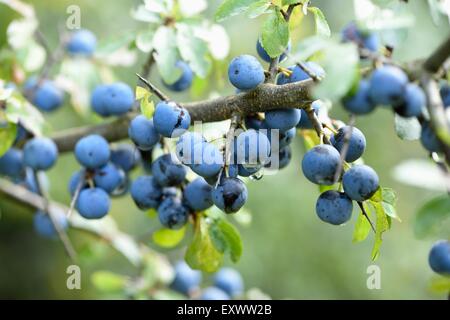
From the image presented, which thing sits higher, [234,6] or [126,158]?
[234,6]

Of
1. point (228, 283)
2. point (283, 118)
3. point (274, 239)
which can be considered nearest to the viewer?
point (283, 118)

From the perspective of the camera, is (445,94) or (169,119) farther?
(169,119)

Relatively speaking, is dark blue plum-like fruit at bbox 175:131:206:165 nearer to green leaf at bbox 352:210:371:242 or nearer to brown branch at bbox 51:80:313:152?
brown branch at bbox 51:80:313:152

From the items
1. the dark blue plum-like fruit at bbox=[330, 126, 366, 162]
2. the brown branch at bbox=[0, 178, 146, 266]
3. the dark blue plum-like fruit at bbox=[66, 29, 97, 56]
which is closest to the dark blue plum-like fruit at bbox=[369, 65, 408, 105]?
the dark blue plum-like fruit at bbox=[330, 126, 366, 162]

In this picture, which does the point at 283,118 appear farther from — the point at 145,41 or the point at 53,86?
the point at 53,86

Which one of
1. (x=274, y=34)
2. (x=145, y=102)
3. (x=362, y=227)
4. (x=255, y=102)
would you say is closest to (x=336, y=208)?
(x=362, y=227)

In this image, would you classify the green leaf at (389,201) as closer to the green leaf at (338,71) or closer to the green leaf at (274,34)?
the green leaf at (274,34)

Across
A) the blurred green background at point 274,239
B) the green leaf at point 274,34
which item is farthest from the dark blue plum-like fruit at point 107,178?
the blurred green background at point 274,239
